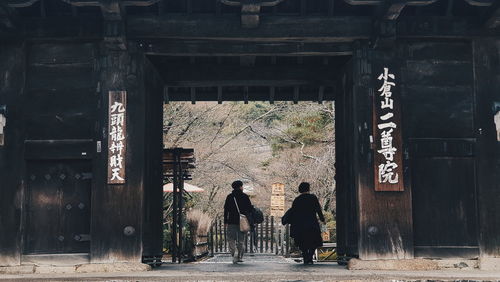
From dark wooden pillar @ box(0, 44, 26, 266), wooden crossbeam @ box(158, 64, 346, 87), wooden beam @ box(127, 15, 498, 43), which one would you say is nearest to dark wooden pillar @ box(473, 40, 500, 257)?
wooden beam @ box(127, 15, 498, 43)

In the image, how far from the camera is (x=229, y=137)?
28906mm

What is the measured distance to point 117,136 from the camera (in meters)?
10.7

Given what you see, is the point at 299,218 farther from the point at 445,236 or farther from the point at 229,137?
the point at 229,137

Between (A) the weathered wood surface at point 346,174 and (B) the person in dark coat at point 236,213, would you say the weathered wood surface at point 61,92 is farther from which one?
(A) the weathered wood surface at point 346,174

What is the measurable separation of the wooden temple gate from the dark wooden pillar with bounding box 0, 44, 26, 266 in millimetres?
18

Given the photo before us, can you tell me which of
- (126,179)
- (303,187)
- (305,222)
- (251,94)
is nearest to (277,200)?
(251,94)

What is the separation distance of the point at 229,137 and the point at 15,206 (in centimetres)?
1857

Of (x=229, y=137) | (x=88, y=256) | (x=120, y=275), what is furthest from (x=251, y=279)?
(x=229, y=137)

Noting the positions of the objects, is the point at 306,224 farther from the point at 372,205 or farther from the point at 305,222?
the point at 372,205

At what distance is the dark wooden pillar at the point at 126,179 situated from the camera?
1051 cm

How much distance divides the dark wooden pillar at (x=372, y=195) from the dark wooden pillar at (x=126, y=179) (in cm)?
375

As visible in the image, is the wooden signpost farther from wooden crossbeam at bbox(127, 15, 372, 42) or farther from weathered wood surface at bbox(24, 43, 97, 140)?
weathered wood surface at bbox(24, 43, 97, 140)

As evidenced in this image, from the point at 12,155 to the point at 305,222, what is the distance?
18.5ft

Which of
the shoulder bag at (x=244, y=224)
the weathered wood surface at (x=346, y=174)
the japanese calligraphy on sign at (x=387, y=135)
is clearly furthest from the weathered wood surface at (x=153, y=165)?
the japanese calligraphy on sign at (x=387, y=135)
